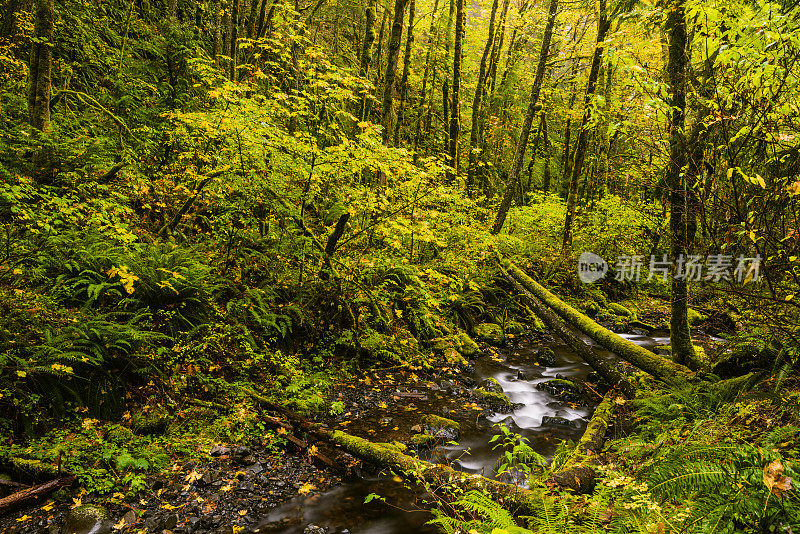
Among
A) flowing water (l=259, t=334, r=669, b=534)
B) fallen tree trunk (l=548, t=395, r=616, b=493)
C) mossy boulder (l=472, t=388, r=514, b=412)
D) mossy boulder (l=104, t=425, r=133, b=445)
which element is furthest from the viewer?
mossy boulder (l=472, t=388, r=514, b=412)

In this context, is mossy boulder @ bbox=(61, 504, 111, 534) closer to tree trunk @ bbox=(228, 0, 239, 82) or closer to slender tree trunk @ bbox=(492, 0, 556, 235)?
tree trunk @ bbox=(228, 0, 239, 82)

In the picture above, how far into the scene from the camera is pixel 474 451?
6.01 m

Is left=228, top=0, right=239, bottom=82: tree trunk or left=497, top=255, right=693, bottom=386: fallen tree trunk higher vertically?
left=228, top=0, right=239, bottom=82: tree trunk

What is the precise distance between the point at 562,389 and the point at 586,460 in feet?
13.0

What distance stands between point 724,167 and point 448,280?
19.0 feet

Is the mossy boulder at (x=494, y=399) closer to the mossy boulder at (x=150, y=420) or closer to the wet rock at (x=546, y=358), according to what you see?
the wet rock at (x=546, y=358)

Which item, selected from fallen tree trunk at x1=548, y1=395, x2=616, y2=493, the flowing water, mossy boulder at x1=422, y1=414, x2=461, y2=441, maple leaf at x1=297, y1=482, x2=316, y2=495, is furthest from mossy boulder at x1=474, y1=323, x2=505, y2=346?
maple leaf at x1=297, y1=482, x2=316, y2=495

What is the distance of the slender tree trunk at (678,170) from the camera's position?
5352 mm

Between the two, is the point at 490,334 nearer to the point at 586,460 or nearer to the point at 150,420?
the point at 586,460

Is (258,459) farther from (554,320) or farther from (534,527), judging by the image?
(554,320)

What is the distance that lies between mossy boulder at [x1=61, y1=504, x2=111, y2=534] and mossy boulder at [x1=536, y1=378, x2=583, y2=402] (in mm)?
7086

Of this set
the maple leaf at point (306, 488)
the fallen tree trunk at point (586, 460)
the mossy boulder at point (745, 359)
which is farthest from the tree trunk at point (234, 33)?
the mossy boulder at point (745, 359)

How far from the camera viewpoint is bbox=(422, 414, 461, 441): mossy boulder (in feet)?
20.3

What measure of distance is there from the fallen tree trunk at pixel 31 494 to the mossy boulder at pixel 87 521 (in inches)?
13.3
